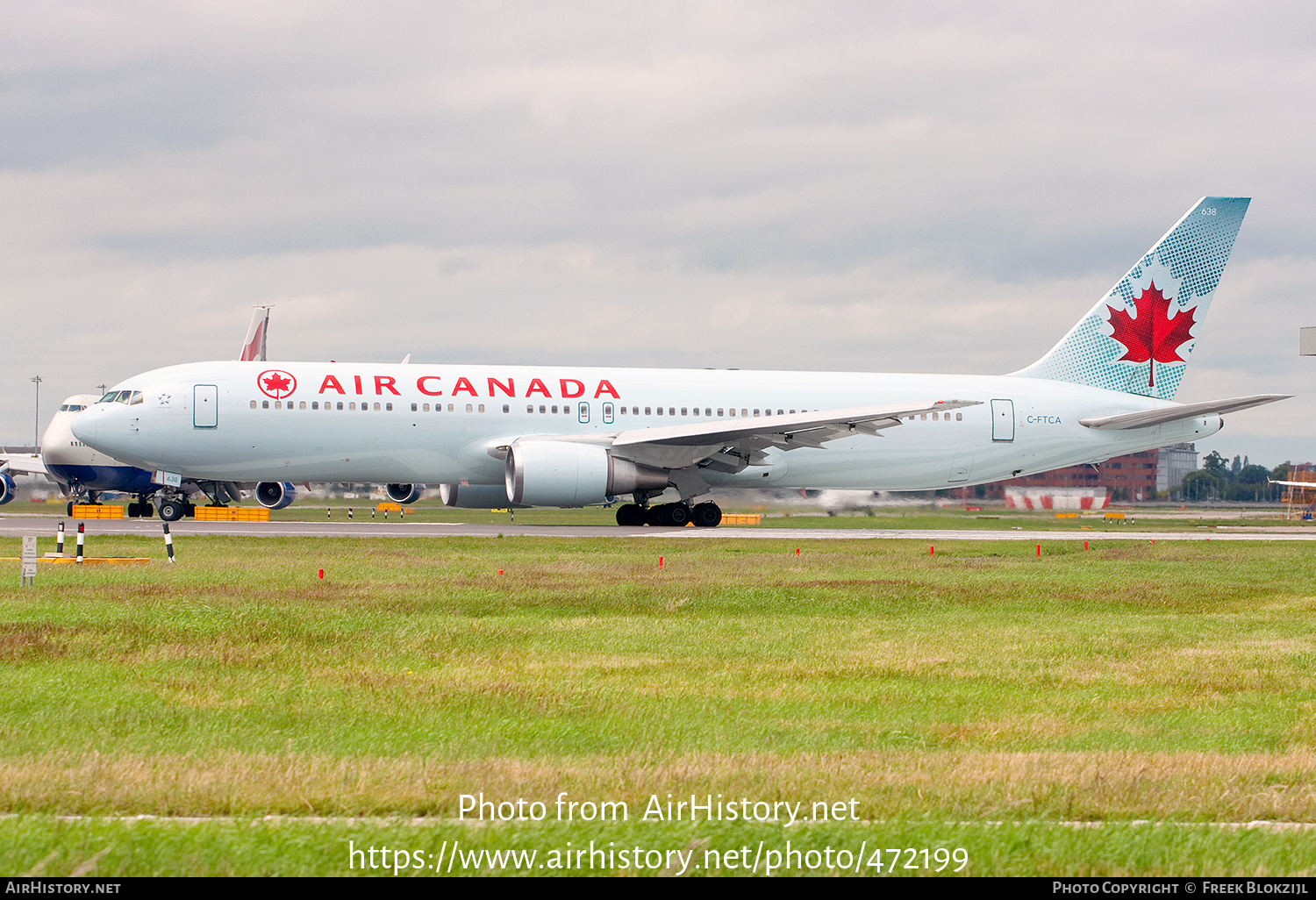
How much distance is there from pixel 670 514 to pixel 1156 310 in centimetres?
1599

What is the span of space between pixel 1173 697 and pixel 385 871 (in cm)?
653

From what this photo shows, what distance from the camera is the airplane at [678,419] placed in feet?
101

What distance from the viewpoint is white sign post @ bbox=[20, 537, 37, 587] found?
15266 millimetres

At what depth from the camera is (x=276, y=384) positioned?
101ft

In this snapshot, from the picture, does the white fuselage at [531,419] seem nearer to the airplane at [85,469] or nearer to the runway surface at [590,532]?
the runway surface at [590,532]

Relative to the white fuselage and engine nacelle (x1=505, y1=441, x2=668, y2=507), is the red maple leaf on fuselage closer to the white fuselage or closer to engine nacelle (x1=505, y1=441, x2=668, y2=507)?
→ the white fuselage

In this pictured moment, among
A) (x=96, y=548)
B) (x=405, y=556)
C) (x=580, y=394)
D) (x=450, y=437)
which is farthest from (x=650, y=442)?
(x=96, y=548)

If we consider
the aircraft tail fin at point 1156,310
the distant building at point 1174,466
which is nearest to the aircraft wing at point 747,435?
the aircraft tail fin at point 1156,310

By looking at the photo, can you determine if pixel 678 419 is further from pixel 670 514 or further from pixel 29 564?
pixel 29 564

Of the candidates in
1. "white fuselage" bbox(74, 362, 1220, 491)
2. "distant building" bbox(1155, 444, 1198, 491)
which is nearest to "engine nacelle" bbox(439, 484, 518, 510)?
"white fuselage" bbox(74, 362, 1220, 491)

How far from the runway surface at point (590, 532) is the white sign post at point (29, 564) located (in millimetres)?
11032

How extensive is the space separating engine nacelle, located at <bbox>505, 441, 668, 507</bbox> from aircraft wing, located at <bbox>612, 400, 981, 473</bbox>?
0.83m

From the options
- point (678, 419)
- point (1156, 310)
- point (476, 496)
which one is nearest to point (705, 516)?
point (678, 419)

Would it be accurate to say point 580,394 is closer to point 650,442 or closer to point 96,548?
point 650,442
